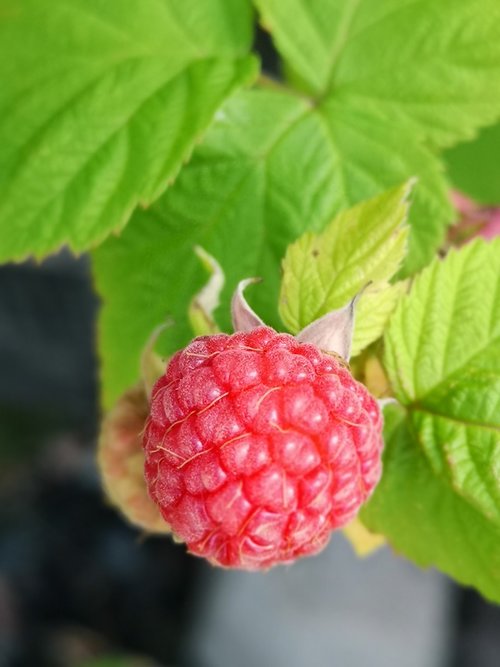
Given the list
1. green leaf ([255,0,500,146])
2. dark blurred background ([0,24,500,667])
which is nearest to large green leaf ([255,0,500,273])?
green leaf ([255,0,500,146])

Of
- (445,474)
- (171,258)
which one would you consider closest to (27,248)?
(171,258)

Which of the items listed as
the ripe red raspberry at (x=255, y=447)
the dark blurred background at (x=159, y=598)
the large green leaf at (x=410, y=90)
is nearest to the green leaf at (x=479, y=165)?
the large green leaf at (x=410, y=90)

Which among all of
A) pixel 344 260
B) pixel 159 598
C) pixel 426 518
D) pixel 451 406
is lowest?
pixel 159 598

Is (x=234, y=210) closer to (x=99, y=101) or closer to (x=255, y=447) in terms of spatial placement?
(x=99, y=101)

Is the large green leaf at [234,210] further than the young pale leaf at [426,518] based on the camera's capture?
Yes

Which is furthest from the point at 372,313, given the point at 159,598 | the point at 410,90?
the point at 159,598

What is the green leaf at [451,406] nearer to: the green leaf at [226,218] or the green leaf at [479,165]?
the green leaf at [226,218]

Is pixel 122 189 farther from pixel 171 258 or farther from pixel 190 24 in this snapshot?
pixel 190 24

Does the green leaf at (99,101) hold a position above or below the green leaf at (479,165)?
above
